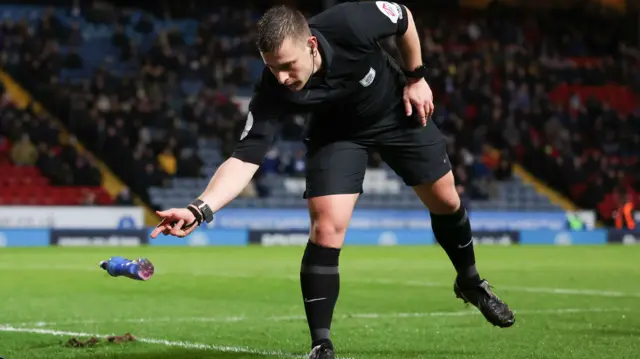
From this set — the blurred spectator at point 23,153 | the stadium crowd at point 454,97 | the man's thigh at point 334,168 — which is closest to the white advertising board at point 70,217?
the stadium crowd at point 454,97

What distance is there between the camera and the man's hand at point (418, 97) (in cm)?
672

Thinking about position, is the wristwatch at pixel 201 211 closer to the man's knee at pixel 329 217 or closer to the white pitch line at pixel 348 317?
the man's knee at pixel 329 217

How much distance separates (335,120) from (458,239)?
4.31 feet

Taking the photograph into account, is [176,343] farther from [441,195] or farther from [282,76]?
[282,76]

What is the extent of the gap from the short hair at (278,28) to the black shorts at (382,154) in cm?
101

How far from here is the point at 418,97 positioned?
6711mm

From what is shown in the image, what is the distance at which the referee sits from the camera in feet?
19.0

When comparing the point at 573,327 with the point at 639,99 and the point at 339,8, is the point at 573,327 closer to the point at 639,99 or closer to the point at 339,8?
the point at 339,8

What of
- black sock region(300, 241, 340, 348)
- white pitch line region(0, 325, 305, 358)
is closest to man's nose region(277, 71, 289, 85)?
black sock region(300, 241, 340, 348)

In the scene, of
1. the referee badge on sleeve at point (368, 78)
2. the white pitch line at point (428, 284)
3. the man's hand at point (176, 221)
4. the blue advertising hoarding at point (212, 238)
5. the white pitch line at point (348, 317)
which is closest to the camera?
the man's hand at point (176, 221)

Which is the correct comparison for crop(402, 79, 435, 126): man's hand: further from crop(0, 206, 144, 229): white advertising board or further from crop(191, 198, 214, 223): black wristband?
crop(0, 206, 144, 229): white advertising board

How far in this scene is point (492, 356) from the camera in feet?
22.3

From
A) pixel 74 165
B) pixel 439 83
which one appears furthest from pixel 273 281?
pixel 439 83

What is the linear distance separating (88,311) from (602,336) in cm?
428
